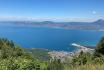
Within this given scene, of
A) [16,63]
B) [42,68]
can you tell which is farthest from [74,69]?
[16,63]

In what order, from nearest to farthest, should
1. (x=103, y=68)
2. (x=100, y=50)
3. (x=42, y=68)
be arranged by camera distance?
(x=103, y=68) < (x=42, y=68) < (x=100, y=50)

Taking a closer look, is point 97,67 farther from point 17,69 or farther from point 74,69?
point 17,69

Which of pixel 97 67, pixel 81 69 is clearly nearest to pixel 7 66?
pixel 81 69

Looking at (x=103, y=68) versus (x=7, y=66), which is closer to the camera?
(x=103, y=68)

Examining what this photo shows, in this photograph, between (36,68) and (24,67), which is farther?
(36,68)

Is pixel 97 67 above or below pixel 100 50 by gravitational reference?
above

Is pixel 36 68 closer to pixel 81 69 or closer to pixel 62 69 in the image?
pixel 62 69

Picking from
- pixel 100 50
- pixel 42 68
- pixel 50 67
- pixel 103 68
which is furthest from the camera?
pixel 100 50

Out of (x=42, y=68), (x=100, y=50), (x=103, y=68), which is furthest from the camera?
(x=100, y=50)

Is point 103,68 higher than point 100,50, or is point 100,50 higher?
point 103,68
